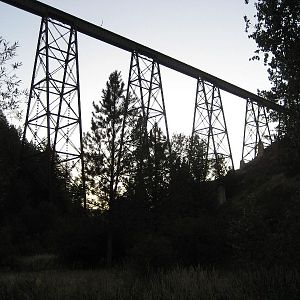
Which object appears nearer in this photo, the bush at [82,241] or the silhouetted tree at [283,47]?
the silhouetted tree at [283,47]

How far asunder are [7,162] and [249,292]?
15.0ft

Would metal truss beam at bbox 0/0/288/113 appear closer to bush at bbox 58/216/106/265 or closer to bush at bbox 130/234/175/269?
bush at bbox 130/234/175/269

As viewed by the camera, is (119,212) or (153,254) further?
(119,212)

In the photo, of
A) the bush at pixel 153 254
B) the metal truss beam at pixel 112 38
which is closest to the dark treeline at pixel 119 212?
the bush at pixel 153 254

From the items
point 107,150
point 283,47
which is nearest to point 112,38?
point 107,150

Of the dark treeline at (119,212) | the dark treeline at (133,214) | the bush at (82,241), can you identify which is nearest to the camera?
the dark treeline at (133,214)

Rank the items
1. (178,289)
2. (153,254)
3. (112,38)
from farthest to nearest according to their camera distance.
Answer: (112,38), (153,254), (178,289)

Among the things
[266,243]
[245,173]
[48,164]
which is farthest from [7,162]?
[245,173]

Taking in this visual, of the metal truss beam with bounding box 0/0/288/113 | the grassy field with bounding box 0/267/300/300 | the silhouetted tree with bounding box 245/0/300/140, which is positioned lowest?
the grassy field with bounding box 0/267/300/300

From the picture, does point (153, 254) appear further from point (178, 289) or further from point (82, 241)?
point (178, 289)

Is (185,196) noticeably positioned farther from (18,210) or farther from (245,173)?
(245,173)

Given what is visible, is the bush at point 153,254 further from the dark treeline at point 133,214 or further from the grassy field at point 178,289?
the grassy field at point 178,289

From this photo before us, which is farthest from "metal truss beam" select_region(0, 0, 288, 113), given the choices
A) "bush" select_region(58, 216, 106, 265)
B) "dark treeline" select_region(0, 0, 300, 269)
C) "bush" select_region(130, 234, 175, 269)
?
"bush" select_region(58, 216, 106, 265)

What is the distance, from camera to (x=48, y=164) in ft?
54.6
